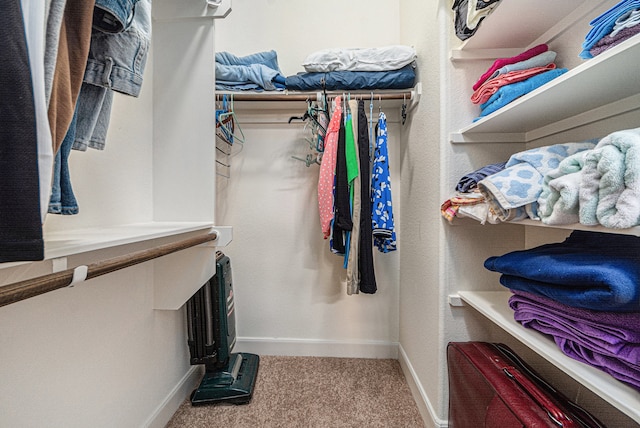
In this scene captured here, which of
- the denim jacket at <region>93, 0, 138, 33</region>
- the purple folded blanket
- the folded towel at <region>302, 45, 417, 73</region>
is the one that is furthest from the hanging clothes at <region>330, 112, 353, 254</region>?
the denim jacket at <region>93, 0, 138, 33</region>

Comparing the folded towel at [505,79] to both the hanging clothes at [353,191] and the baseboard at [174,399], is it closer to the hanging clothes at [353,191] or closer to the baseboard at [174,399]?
the hanging clothes at [353,191]

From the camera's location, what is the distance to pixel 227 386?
143 cm

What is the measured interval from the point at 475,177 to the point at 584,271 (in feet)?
1.50

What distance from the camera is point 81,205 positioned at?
89 cm

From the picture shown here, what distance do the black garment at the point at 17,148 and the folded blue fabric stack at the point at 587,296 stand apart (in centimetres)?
93

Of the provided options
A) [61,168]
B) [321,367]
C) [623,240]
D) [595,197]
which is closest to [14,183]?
[61,168]

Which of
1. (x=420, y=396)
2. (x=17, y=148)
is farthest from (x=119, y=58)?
(x=420, y=396)

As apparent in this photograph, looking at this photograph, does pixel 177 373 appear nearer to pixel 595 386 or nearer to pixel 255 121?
pixel 255 121

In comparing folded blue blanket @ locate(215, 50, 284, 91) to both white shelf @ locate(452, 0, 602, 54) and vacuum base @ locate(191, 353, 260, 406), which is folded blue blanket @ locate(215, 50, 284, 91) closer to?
white shelf @ locate(452, 0, 602, 54)

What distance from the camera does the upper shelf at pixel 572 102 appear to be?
0.56 metres

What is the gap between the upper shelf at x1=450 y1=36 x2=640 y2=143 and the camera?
0.56m

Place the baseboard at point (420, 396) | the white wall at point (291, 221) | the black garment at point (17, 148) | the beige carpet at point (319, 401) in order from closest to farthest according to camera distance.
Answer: the black garment at point (17, 148) < the baseboard at point (420, 396) < the beige carpet at point (319, 401) < the white wall at point (291, 221)

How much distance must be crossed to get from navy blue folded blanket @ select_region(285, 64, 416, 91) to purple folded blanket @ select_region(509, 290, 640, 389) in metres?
1.17

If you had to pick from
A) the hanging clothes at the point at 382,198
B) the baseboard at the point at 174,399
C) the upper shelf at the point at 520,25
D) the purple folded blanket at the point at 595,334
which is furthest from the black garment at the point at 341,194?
the baseboard at the point at 174,399
